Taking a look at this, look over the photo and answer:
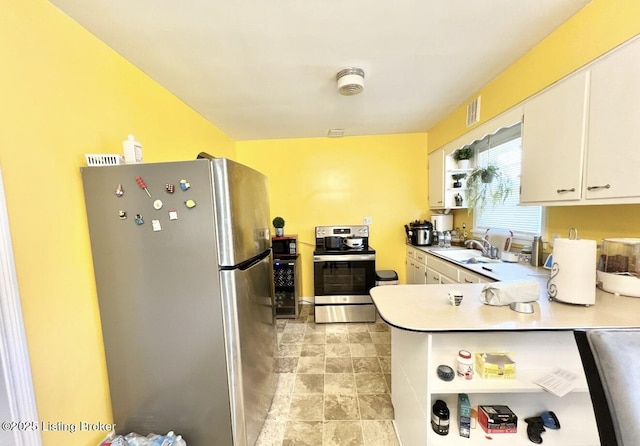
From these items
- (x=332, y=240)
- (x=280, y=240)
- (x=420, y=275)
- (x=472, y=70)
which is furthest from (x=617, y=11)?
(x=280, y=240)

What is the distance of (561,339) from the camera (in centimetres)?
102

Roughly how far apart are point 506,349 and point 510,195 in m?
1.82

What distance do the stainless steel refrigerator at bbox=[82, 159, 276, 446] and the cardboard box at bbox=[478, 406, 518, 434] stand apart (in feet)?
3.92

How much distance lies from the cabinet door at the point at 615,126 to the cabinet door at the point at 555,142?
0.06 metres

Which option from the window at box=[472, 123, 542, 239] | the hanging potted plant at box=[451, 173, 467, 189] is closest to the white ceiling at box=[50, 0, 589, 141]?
the window at box=[472, 123, 542, 239]

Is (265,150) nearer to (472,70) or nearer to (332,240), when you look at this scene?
(332,240)

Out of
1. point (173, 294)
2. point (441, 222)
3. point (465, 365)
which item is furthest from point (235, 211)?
point (441, 222)

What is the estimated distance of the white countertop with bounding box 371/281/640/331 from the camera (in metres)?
0.94

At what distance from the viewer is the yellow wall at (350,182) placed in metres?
3.46

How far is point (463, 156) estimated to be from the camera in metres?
2.78

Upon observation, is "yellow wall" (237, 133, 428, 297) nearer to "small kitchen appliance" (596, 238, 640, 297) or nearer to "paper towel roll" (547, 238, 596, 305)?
"small kitchen appliance" (596, 238, 640, 297)

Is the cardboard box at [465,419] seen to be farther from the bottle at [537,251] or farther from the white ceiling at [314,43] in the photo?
the white ceiling at [314,43]

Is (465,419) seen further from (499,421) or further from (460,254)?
(460,254)

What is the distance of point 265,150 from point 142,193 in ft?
8.37
